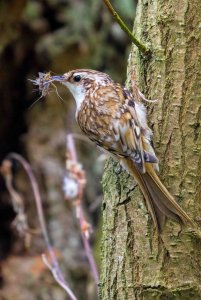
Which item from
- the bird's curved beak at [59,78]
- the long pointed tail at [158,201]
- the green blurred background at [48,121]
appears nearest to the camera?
the long pointed tail at [158,201]

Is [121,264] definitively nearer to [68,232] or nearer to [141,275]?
[141,275]

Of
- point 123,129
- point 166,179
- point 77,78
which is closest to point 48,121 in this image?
point 77,78

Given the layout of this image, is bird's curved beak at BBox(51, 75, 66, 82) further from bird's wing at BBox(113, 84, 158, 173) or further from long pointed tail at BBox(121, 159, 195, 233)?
long pointed tail at BBox(121, 159, 195, 233)

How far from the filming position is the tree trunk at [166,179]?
1.91 meters

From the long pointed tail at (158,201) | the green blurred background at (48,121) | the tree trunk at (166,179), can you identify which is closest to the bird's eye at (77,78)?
the tree trunk at (166,179)

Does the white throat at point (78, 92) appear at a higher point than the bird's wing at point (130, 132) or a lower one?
higher

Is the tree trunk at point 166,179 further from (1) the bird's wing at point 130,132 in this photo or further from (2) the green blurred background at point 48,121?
(2) the green blurred background at point 48,121

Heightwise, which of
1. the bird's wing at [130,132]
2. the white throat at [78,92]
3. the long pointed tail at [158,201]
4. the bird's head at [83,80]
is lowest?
the long pointed tail at [158,201]

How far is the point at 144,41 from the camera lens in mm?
2084

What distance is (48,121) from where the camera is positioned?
4230 mm

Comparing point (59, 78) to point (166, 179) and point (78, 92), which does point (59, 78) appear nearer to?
point (78, 92)

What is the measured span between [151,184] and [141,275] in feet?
0.88

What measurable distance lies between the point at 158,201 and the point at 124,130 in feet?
0.99

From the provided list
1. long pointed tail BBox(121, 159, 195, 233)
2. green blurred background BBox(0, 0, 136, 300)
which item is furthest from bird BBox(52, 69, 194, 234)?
green blurred background BBox(0, 0, 136, 300)
